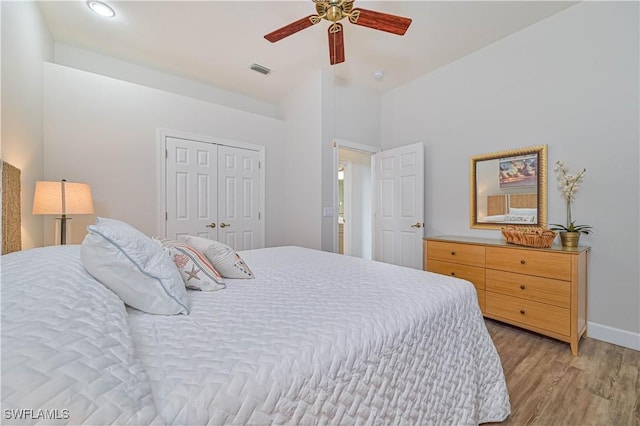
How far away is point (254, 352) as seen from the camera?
731 millimetres

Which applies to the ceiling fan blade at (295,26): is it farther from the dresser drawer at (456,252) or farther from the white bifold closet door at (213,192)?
the dresser drawer at (456,252)

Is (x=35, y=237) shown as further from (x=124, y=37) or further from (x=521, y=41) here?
(x=521, y=41)

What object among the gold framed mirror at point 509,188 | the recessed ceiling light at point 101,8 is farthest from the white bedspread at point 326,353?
the recessed ceiling light at point 101,8

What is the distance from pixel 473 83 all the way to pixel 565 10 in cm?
87

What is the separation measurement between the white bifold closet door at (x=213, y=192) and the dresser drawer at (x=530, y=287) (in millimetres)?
2859

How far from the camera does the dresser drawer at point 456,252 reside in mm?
2514

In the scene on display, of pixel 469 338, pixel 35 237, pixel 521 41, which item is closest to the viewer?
pixel 469 338

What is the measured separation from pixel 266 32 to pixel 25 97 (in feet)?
→ 6.71

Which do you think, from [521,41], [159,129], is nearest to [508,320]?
[521,41]

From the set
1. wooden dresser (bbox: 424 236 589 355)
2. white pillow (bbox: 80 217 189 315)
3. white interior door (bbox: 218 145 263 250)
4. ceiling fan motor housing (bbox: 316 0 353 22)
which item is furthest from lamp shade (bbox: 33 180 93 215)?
wooden dresser (bbox: 424 236 589 355)

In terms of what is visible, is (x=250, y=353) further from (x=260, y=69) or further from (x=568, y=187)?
(x=260, y=69)

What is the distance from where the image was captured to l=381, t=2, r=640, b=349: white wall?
6.94 ft

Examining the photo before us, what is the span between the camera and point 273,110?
4254 millimetres

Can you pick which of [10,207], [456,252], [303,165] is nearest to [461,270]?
[456,252]
